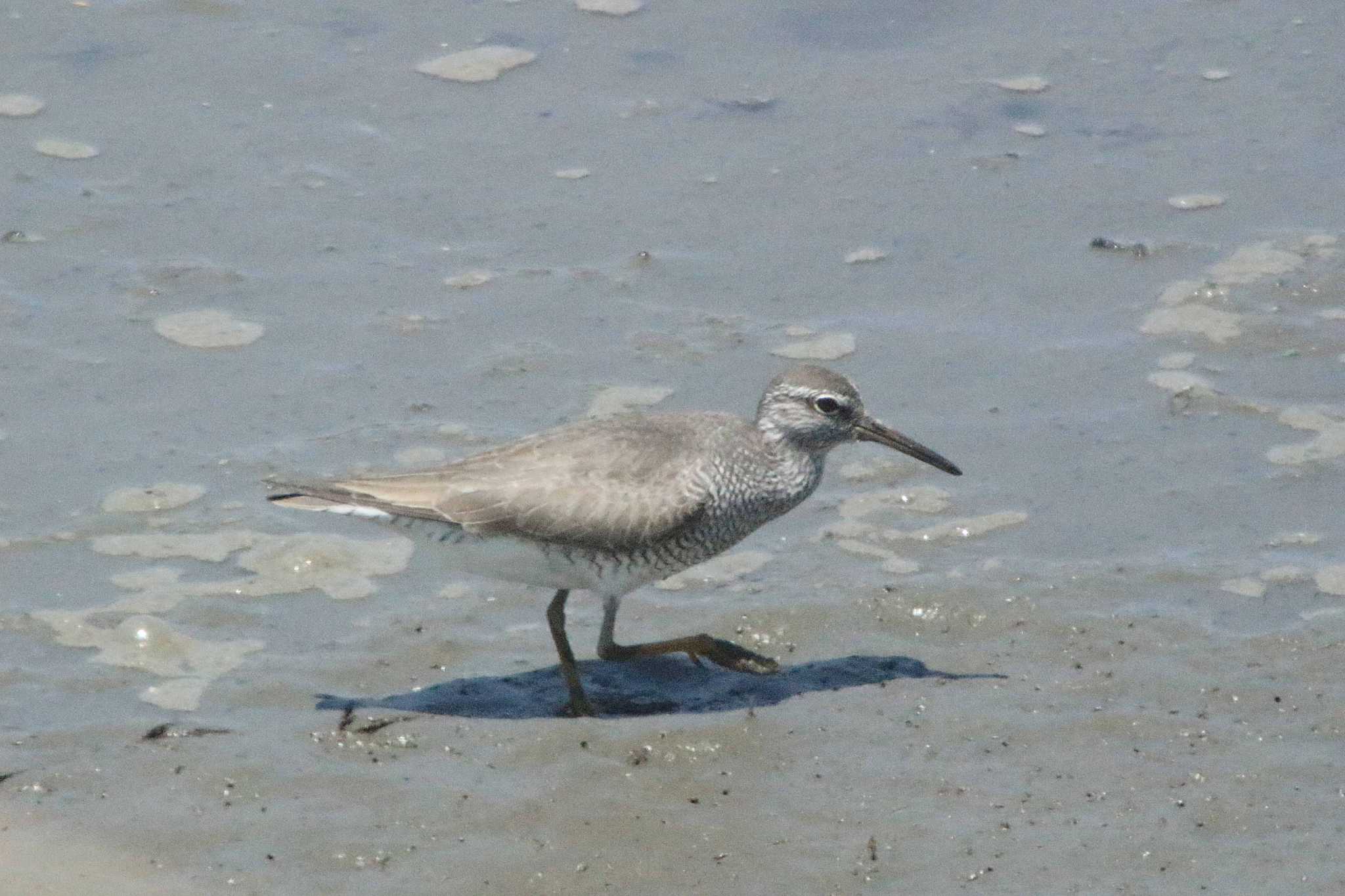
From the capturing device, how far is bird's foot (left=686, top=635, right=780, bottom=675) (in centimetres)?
796

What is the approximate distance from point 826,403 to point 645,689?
138cm

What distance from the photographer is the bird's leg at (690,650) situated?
797 cm

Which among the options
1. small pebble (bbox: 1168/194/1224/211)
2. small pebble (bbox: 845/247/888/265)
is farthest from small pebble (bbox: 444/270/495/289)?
small pebble (bbox: 1168/194/1224/211)

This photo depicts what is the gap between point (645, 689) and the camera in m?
8.08

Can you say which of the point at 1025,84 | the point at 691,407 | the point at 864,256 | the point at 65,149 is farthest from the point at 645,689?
the point at 1025,84

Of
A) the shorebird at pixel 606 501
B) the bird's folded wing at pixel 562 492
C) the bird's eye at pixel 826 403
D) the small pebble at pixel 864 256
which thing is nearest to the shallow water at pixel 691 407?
the small pebble at pixel 864 256

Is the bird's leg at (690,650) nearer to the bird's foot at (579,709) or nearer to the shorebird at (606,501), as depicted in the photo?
the shorebird at (606,501)

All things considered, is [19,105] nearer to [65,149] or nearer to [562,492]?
[65,149]

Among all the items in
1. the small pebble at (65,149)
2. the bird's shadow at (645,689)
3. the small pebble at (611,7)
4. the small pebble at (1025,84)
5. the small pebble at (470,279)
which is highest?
the small pebble at (611,7)

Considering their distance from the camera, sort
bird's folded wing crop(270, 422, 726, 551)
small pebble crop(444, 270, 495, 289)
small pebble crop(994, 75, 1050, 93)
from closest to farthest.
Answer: bird's folded wing crop(270, 422, 726, 551)
small pebble crop(444, 270, 495, 289)
small pebble crop(994, 75, 1050, 93)

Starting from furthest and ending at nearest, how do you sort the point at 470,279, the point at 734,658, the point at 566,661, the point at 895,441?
the point at 470,279
the point at 895,441
the point at 734,658
the point at 566,661

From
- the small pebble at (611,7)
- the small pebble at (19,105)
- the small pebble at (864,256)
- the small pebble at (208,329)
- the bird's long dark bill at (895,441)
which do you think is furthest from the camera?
the small pebble at (611,7)

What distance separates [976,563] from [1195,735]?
57.9 inches

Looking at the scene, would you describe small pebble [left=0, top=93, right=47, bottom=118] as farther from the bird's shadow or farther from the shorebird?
the bird's shadow
